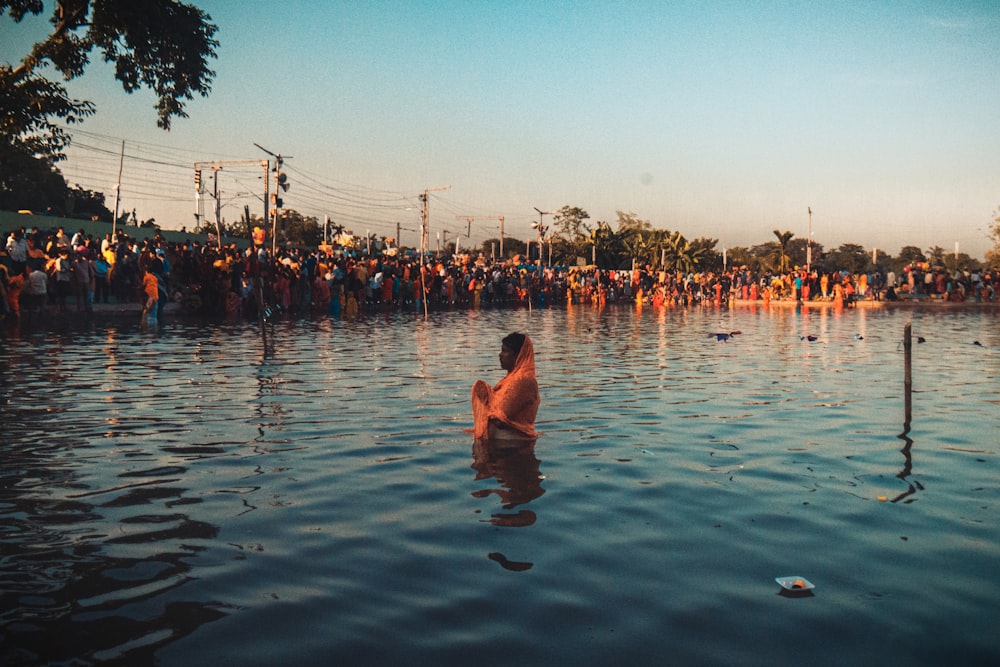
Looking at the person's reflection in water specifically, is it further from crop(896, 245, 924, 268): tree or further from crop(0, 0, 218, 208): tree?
crop(896, 245, 924, 268): tree

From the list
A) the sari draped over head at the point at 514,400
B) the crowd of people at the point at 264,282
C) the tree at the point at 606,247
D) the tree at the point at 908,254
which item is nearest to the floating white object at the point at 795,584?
the sari draped over head at the point at 514,400

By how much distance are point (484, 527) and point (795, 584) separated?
190 centimetres

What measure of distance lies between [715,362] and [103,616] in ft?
47.8

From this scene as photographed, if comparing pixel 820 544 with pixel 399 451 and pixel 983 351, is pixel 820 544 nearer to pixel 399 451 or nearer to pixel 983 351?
pixel 399 451

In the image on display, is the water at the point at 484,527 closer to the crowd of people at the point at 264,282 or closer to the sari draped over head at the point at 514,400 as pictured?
the sari draped over head at the point at 514,400

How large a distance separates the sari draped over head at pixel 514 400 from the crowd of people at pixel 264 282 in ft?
34.5

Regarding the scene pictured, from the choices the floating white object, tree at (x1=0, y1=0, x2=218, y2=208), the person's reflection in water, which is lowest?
the floating white object

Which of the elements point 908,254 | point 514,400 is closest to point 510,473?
point 514,400

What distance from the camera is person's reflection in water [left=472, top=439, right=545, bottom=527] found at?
19.7 feet

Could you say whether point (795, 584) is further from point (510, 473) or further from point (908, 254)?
point (908, 254)

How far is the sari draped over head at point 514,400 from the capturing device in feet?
26.6

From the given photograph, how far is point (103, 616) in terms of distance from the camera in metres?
4.09

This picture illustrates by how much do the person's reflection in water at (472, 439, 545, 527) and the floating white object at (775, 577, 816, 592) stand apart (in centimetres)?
167

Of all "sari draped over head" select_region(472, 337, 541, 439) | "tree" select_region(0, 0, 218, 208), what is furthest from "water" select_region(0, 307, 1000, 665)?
"tree" select_region(0, 0, 218, 208)
